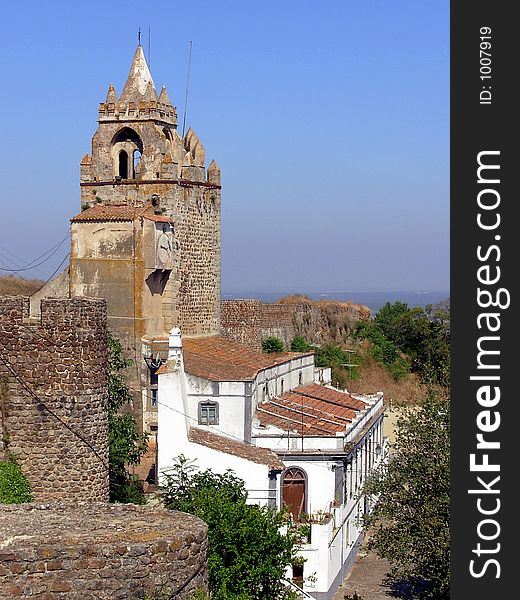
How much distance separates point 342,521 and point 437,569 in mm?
6969

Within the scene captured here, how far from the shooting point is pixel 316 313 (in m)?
60.1

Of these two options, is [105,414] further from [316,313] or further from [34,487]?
[316,313]

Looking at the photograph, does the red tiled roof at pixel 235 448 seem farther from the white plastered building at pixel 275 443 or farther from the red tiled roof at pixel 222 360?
the red tiled roof at pixel 222 360

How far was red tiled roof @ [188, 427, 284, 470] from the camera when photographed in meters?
24.8

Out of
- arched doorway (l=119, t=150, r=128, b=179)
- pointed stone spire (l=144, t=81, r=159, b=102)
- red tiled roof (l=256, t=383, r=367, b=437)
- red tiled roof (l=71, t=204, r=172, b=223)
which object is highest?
pointed stone spire (l=144, t=81, r=159, b=102)

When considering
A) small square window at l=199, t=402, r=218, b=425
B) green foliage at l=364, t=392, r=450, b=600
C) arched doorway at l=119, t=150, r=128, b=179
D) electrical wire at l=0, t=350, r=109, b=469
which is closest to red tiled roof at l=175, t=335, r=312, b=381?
small square window at l=199, t=402, r=218, b=425

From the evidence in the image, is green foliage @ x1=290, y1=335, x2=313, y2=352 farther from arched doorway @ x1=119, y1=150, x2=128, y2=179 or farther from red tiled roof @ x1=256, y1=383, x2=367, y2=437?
arched doorway @ x1=119, y1=150, x2=128, y2=179

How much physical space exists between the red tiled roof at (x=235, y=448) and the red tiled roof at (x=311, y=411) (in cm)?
127

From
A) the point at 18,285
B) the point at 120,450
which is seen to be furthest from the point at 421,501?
the point at 18,285

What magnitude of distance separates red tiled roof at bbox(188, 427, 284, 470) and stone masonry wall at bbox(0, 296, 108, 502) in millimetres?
7031

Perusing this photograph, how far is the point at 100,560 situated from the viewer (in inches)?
453

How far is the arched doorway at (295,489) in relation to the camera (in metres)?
26.7

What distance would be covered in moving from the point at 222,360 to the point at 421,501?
416 inches

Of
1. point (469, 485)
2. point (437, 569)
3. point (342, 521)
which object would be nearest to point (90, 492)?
point (437, 569)
